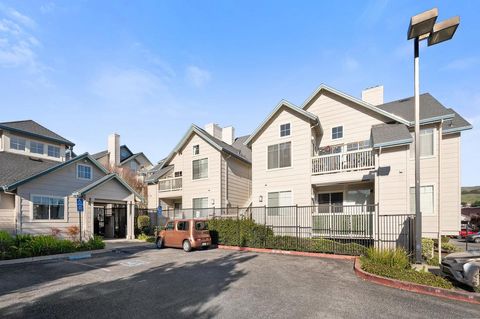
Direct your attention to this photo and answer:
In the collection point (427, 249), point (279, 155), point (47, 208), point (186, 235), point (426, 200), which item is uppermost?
point (279, 155)

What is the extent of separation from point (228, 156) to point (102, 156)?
75.1ft

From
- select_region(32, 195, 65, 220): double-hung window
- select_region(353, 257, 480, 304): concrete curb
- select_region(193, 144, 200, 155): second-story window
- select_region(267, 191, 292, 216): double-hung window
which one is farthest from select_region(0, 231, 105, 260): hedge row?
select_region(353, 257, 480, 304): concrete curb

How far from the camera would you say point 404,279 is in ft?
26.9

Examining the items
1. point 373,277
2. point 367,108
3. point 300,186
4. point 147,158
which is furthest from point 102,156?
point 373,277

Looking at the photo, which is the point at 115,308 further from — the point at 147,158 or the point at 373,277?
the point at 147,158

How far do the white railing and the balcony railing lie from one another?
1299 cm

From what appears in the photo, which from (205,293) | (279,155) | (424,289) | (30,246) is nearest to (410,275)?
(424,289)

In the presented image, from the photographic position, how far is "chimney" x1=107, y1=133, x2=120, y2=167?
3737 cm

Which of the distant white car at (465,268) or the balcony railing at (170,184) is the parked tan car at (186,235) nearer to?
the balcony railing at (170,184)

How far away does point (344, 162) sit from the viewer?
1623 cm

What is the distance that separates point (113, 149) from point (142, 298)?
3466cm

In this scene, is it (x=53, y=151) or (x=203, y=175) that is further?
(x=203, y=175)

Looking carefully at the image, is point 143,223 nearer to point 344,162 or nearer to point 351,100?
point 344,162

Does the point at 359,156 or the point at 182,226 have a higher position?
the point at 359,156
